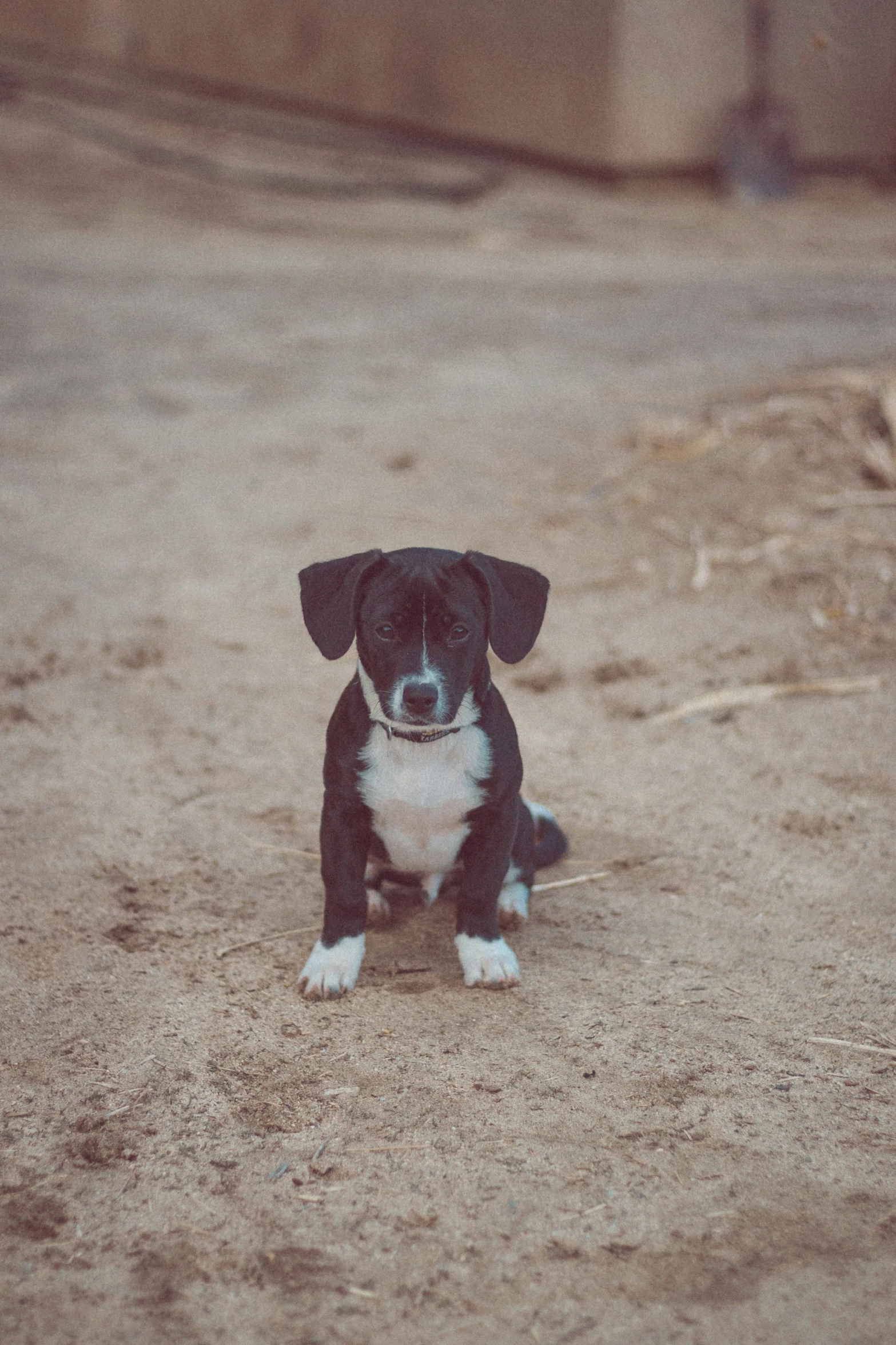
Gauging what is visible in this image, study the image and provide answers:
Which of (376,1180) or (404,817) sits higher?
(404,817)

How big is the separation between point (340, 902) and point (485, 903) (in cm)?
42

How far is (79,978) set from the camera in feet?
11.8

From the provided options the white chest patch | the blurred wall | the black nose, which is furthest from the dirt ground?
the blurred wall

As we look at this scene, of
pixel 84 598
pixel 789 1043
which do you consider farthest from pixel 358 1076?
pixel 84 598

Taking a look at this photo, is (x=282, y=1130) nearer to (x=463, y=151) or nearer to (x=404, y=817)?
(x=404, y=817)

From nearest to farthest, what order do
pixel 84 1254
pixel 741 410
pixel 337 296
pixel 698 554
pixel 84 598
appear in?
pixel 84 1254
pixel 84 598
pixel 698 554
pixel 741 410
pixel 337 296

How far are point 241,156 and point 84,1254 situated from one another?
17449 millimetres

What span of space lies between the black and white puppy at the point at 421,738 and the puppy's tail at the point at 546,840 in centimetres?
54

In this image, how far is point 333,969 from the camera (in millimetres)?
3578

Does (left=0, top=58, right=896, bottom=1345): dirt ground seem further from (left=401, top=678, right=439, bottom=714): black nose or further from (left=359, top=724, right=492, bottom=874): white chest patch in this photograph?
(left=401, top=678, right=439, bottom=714): black nose

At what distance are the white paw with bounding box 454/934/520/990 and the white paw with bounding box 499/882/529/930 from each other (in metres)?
0.28

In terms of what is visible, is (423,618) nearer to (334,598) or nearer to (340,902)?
(334,598)

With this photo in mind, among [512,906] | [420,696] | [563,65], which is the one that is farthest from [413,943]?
[563,65]

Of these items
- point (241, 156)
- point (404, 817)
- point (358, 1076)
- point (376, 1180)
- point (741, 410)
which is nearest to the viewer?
point (376, 1180)
